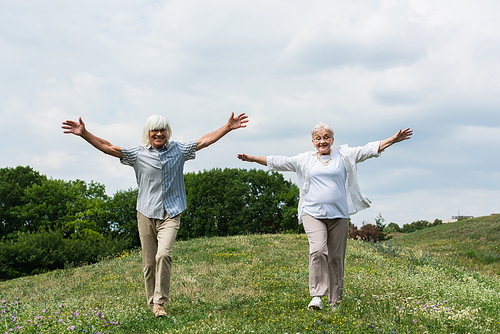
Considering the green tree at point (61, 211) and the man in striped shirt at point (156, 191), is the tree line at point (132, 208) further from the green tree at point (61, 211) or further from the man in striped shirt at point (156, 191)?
the man in striped shirt at point (156, 191)

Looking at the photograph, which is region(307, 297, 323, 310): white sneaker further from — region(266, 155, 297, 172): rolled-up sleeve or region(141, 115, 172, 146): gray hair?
region(141, 115, 172, 146): gray hair

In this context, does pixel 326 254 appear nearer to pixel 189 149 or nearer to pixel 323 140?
pixel 323 140

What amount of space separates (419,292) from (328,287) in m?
2.23

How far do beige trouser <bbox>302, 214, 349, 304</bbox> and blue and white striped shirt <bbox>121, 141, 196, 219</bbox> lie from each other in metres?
1.93

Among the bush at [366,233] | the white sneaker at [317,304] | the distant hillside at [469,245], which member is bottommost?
the distant hillside at [469,245]

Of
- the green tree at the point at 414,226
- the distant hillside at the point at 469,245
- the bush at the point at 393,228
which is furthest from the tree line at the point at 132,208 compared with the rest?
the green tree at the point at 414,226

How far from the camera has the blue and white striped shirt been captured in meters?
5.38

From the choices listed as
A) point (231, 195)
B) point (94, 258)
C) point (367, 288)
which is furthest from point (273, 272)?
point (231, 195)

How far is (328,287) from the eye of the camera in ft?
18.0

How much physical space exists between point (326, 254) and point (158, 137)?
2.92m

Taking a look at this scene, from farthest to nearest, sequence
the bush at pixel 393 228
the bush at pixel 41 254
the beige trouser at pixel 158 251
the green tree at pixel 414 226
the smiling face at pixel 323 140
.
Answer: the green tree at pixel 414 226 < the bush at pixel 393 228 < the bush at pixel 41 254 < the smiling face at pixel 323 140 < the beige trouser at pixel 158 251

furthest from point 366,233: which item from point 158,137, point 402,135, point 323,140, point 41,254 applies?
point 41,254

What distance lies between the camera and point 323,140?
5.59 metres

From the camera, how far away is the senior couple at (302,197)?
532cm
